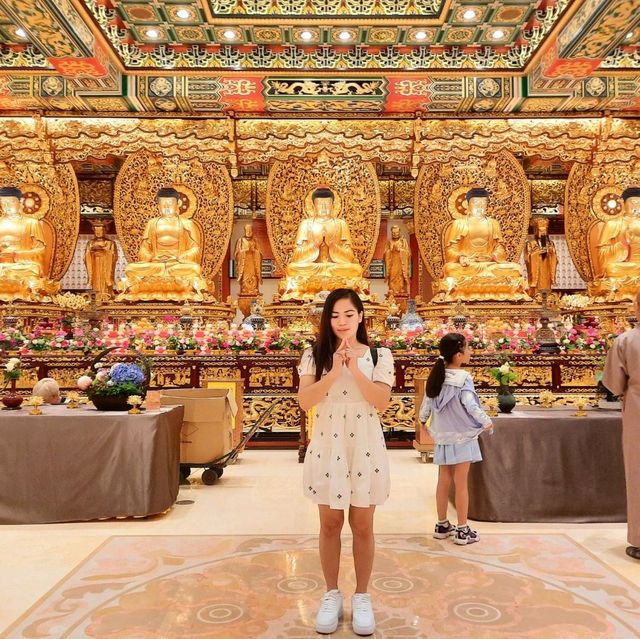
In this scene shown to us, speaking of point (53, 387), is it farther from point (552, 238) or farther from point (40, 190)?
point (552, 238)

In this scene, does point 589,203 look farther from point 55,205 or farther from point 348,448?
point 348,448

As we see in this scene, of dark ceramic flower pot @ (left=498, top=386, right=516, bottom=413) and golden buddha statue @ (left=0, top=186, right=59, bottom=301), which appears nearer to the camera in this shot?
dark ceramic flower pot @ (left=498, top=386, right=516, bottom=413)

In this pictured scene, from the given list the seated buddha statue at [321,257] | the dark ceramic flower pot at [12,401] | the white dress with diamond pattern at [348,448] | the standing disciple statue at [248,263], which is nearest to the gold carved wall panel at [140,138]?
the seated buddha statue at [321,257]

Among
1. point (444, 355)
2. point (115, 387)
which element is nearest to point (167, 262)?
point (115, 387)

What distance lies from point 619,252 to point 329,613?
8.12m

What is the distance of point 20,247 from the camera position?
8.48 m

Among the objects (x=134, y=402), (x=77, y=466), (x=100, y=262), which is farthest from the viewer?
(x=100, y=262)

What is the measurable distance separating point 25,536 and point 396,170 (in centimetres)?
877

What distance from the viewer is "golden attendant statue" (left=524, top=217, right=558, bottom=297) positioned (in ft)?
32.8

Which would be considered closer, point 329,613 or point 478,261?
point 329,613

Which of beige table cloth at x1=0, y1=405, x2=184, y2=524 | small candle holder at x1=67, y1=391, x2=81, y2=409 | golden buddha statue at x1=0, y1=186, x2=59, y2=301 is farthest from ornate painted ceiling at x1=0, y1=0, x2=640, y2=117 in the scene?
beige table cloth at x1=0, y1=405, x2=184, y2=524

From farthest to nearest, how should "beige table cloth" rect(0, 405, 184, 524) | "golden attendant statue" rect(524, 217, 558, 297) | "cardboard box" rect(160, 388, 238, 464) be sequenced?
"golden attendant statue" rect(524, 217, 558, 297) < "cardboard box" rect(160, 388, 238, 464) < "beige table cloth" rect(0, 405, 184, 524)

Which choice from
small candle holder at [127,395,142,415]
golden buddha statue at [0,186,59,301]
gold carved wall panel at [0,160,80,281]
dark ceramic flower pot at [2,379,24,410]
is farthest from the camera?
gold carved wall panel at [0,160,80,281]

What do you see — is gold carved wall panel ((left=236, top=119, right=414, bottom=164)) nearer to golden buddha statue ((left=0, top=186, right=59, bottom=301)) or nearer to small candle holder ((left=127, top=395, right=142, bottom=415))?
golden buddha statue ((left=0, top=186, right=59, bottom=301))
